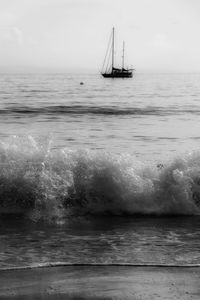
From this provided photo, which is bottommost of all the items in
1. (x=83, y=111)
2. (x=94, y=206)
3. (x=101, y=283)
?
(x=83, y=111)

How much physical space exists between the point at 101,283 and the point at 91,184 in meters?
5.11

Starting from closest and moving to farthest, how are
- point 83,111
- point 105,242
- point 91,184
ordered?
point 105,242
point 91,184
point 83,111

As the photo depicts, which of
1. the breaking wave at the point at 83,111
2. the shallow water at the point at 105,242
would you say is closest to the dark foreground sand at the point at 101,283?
the shallow water at the point at 105,242

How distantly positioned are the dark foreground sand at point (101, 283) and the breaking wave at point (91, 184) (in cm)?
372

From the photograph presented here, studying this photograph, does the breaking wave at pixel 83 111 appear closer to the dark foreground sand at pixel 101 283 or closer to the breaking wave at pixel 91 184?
the breaking wave at pixel 91 184

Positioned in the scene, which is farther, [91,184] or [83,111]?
[83,111]

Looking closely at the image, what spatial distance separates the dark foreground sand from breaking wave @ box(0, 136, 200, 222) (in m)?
3.72

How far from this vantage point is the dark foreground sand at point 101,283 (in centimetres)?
585

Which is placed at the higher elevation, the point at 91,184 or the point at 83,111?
the point at 91,184

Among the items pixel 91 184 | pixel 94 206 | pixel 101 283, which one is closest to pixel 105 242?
pixel 101 283

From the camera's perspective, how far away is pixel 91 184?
1132 cm

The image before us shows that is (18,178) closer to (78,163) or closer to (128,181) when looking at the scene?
(78,163)

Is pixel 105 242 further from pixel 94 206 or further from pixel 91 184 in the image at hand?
pixel 91 184

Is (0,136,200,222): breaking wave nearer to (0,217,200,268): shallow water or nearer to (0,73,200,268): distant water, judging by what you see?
(0,73,200,268): distant water
